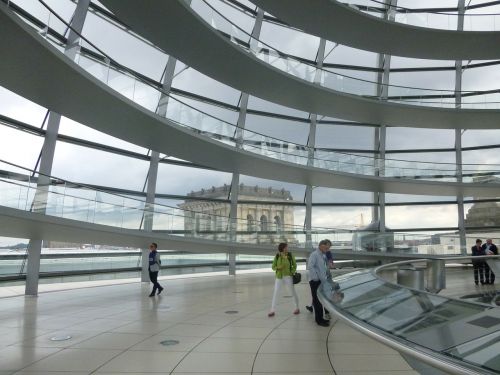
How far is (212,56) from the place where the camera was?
16.0 meters

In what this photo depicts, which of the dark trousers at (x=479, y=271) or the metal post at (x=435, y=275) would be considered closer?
the metal post at (x=435, y=275)

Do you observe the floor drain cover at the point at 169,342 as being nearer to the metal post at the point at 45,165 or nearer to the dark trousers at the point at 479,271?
the metal post at the point at 45,165

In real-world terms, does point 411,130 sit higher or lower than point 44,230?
higher

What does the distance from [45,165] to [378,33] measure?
49.0 ft

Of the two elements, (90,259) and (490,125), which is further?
(490,125)

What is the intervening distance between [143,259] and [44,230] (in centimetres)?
589

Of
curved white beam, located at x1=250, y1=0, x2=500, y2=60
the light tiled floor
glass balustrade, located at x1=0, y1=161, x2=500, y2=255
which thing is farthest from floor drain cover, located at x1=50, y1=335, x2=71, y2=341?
curved white beam, located at x1=250, y1=0, x2=500, y2=60

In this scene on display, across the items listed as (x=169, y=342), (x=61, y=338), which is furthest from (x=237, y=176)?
(x=169, y=342)

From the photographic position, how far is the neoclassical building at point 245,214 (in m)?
16.4

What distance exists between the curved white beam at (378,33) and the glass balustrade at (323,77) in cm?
156

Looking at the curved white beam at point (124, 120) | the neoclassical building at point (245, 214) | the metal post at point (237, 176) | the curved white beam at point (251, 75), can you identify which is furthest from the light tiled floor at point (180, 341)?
the metal post at point (237, 176)

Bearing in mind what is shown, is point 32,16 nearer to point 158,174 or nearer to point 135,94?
point 135,94

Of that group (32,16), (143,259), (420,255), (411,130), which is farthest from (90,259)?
(411,130)

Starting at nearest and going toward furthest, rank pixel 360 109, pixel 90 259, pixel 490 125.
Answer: pixel 90 259 → pixel 360 109 → pixel 490 125
